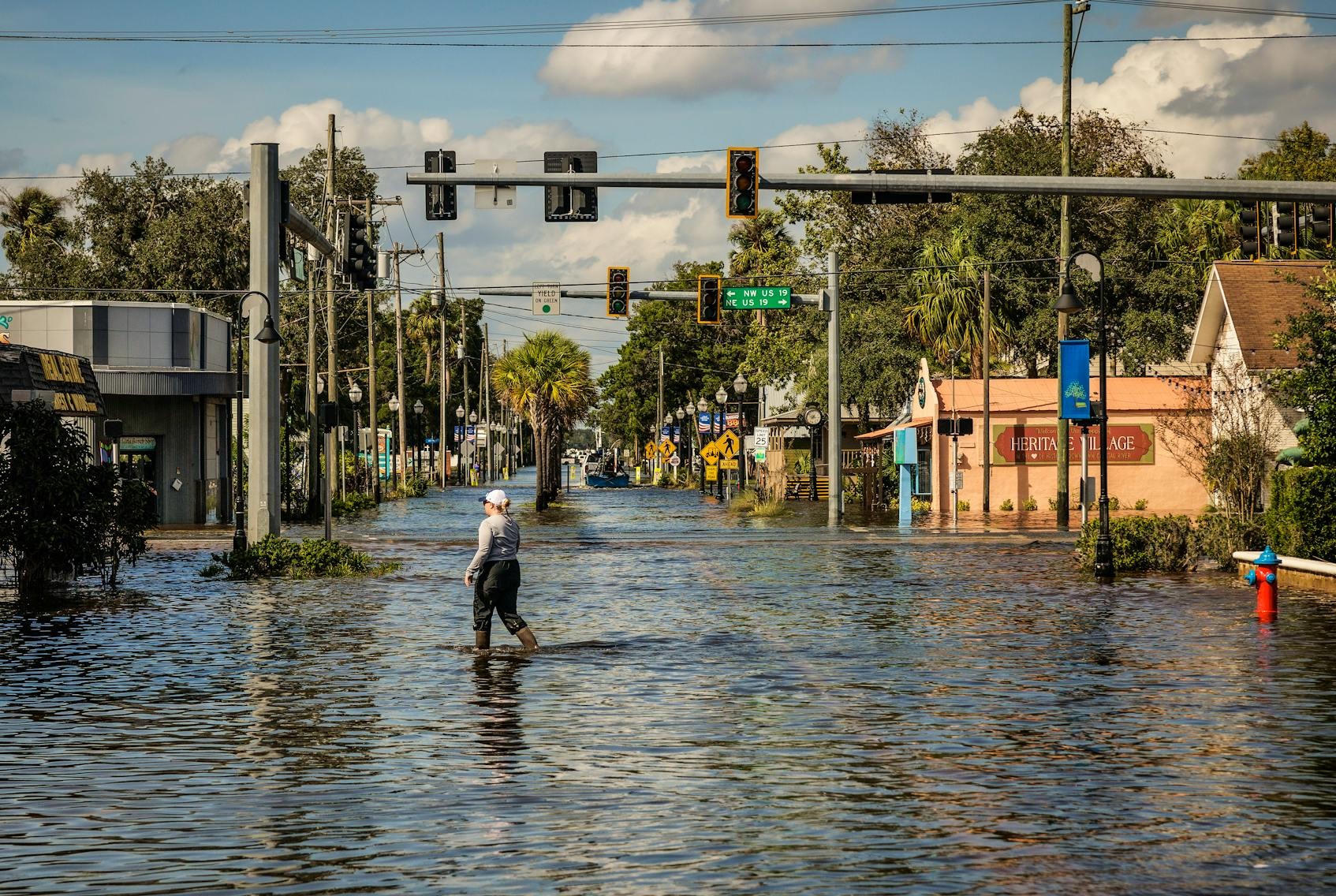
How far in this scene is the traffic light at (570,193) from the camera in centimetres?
2738

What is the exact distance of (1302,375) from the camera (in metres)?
28.9

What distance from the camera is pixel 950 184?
2641 centimetres

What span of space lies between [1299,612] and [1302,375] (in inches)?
320

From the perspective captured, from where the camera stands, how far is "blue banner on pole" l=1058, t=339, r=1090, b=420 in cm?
3312

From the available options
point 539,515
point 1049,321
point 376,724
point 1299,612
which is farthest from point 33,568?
point 1049,321

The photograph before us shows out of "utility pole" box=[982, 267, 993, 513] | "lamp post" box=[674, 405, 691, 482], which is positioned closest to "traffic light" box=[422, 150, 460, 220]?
"utility pole" box=[982, 267, 993, 513]

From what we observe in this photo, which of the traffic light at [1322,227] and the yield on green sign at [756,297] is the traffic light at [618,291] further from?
the traffic light at [1322,227]

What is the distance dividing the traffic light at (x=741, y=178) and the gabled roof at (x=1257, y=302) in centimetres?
2415

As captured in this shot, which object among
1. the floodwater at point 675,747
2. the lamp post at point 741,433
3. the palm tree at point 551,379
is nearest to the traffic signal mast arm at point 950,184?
the floodwater at point 675,747

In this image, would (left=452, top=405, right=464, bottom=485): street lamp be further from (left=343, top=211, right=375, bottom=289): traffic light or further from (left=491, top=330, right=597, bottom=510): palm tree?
(left=343, top=211, right=375, bottom=289): traffic light

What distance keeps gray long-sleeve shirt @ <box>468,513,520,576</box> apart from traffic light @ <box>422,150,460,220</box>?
1090 centimetres

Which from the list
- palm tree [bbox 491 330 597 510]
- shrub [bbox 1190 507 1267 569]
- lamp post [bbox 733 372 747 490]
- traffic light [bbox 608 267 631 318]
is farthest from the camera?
palm tree [bbox 491 330 597 510]

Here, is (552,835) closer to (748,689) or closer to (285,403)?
(748,689)

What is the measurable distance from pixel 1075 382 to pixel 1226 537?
182 inches
